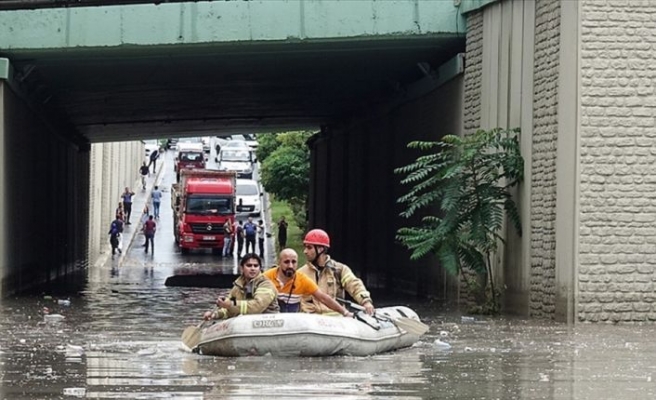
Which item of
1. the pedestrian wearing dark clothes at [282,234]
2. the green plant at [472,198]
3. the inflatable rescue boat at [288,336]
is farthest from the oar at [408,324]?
the pedestrian wearing dark clothes at [282,234]

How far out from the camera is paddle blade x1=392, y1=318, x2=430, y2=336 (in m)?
17.2

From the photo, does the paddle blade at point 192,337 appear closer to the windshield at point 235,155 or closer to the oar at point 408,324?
the oar at point 408,324

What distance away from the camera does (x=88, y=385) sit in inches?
504

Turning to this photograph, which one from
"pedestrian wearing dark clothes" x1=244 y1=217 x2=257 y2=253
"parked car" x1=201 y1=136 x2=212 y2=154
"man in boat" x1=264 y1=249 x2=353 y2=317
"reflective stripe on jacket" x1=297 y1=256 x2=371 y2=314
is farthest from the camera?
"parked car" x1=201 y1=136 x2=212 y2=154

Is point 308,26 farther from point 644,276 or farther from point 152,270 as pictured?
point 152,270

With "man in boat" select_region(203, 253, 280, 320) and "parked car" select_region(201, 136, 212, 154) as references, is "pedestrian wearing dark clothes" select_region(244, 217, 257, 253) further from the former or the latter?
"parked car" select_region(201, 136, 212, 154)

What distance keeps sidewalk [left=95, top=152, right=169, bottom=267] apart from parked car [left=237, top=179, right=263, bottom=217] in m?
4.53

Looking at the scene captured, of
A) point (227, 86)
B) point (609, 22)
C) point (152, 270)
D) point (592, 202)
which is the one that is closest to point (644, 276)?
point (592, 202)

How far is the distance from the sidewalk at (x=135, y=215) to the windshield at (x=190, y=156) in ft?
7.08

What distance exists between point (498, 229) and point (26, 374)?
12.0 metres

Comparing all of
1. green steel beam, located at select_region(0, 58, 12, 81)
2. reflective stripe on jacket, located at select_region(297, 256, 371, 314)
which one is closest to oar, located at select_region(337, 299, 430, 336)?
reflective stripe on jacket, located at select_region(297, 256, 371, 314)

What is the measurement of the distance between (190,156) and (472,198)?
6564cm

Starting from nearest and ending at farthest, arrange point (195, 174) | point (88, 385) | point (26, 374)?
1. point (88, 385)
2. point (26, 374)
3. point (195, 174)

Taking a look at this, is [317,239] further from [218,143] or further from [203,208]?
[218,143]
